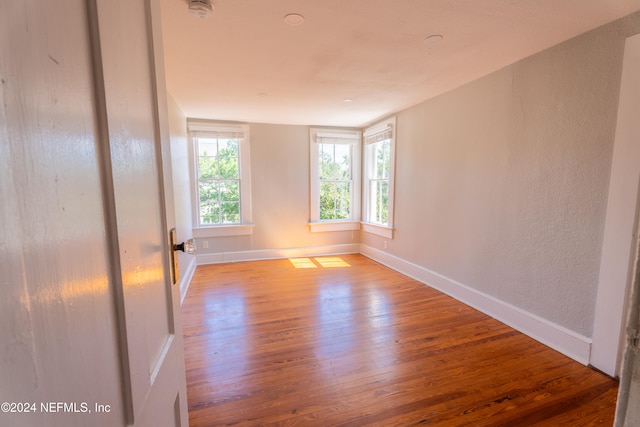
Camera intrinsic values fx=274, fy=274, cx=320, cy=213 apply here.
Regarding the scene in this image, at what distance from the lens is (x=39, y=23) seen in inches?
13.9

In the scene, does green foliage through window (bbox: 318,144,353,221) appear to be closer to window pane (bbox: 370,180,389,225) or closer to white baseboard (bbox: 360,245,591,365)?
window pane (bbox: 370,180,389,225)

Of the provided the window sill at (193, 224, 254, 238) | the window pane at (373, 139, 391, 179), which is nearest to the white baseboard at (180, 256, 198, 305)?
the window sill at (193, 224, 254, 238)

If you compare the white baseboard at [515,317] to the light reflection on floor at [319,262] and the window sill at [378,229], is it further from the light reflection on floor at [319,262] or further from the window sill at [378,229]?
the light reflection on floor at [319,262]

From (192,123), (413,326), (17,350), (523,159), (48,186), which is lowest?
(413,326)

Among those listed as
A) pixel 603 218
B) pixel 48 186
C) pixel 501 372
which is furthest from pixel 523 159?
pixel 48 186

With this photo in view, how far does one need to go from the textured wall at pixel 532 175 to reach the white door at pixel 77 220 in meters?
2.59

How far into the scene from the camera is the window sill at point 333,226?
493cm

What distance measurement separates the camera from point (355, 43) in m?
1.99

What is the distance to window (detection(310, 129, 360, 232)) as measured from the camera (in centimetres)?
482

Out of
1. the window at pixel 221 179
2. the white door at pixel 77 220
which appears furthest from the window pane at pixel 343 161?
the white door at pixel 77 220

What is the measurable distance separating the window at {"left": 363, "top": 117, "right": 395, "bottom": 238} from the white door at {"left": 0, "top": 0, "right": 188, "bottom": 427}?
374cm

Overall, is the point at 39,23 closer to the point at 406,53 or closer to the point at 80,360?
the point at 80,360

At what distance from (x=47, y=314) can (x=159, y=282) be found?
46 cm

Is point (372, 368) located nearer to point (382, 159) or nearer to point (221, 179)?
point (382, 159)
